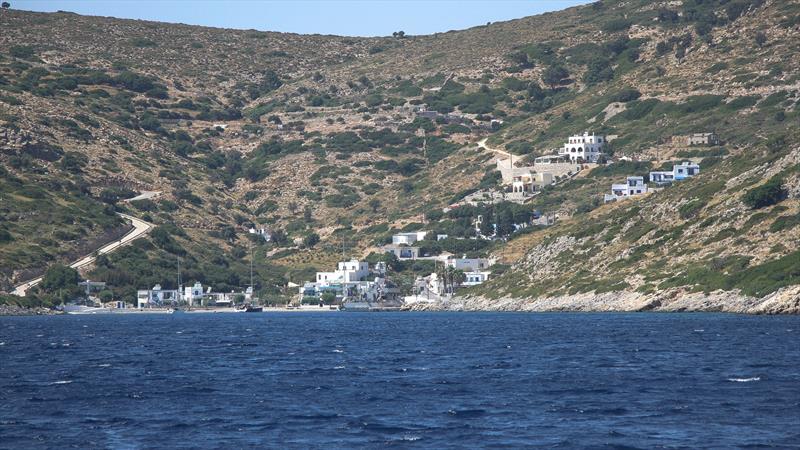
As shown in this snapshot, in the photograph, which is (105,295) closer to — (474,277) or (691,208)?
(474,277)

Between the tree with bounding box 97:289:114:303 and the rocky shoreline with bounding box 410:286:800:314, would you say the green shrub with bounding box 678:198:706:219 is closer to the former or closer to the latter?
the rocky shoreline with bounding box 410:286:800:314

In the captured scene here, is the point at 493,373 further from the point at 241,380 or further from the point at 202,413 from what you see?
the point at 202,413

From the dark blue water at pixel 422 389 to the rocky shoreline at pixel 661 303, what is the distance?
4679mm

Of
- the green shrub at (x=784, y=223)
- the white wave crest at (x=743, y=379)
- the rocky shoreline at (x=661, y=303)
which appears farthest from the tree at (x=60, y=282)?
the white wave crest at (x=743, y=379)

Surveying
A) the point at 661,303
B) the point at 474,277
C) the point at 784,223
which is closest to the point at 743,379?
the point at 784,223

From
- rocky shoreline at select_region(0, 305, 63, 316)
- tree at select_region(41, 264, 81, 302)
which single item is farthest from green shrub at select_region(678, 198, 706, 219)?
rocky shoreline at select_region(0, 305, 63, 316)

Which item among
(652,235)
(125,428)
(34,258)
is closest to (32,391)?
(125,428)

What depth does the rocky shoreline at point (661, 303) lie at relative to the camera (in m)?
117

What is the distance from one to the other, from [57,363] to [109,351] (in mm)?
12898

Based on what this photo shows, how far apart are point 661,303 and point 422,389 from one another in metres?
75.1

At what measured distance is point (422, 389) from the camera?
67.8 m

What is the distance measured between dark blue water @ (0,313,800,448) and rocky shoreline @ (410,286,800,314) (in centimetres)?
468

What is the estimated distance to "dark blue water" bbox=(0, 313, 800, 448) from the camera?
51.3m

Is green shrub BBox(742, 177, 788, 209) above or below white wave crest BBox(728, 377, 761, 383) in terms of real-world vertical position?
above
